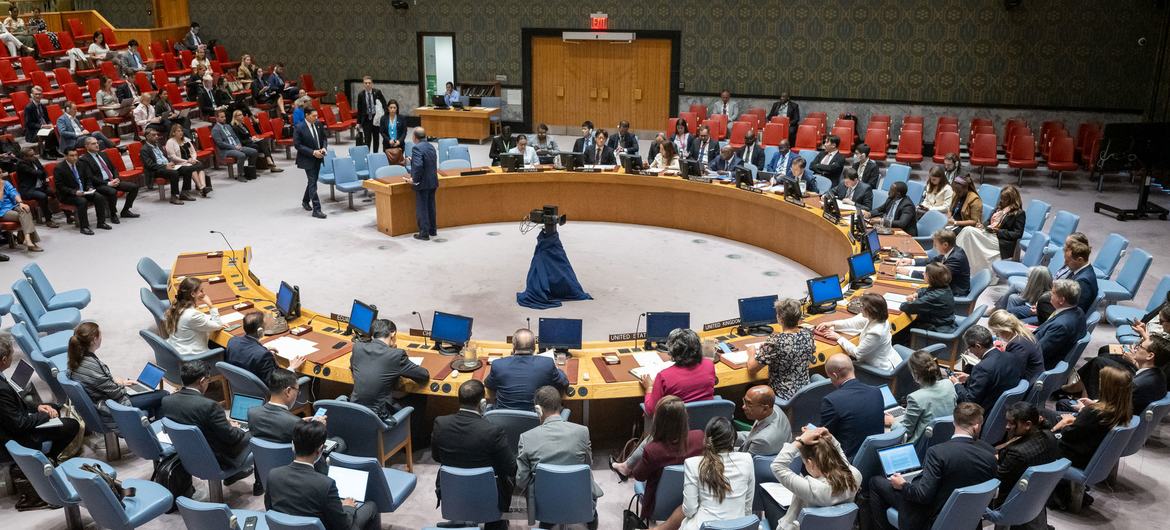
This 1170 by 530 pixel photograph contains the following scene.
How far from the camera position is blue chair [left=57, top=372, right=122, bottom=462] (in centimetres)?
654

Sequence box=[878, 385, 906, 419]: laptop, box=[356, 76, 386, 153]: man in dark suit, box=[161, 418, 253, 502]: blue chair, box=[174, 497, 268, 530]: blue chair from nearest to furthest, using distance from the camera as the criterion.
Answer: box=[174, 497, 268, 530]: blue chair → box=[161, 418, 253, 502]: blue chair → box=[878, 385, 906, 419]: laptop → box=[356, 76, 386, 153]: man in dark suit

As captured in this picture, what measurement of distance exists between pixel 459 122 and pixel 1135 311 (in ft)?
48.2

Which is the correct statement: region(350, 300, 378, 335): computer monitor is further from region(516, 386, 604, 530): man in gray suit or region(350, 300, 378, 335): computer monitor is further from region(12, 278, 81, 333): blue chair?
region(12, 278, 81, 333): blue chair

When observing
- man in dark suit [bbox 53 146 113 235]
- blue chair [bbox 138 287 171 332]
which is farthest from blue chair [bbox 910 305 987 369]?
man in dark suit [bbox 53 146 113 235]

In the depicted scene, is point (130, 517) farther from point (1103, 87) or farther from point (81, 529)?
point (1103, 87)

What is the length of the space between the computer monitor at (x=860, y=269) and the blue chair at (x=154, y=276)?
6.86 metres

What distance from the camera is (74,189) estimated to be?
1323cm

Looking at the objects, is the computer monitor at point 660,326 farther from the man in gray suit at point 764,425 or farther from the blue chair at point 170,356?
the blue chair at point 170,356

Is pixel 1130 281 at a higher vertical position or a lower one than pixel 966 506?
higher

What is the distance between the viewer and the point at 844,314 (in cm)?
820

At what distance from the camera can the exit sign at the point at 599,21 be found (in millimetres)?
20344

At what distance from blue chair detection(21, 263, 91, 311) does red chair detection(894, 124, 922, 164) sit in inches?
524

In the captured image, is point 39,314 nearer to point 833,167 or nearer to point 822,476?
point 822,476

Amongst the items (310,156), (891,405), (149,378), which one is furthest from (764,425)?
(310,156)
